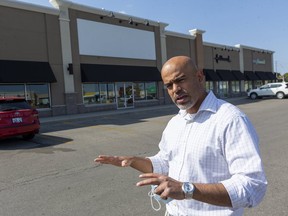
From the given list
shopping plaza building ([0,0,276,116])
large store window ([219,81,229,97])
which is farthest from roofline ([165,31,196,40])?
large store window ([219,81,229,97])

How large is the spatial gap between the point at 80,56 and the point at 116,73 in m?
3.24

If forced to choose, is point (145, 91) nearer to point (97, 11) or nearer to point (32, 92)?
point (97, 11)

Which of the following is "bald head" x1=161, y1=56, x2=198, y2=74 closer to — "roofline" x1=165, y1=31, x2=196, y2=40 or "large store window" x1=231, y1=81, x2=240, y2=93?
"roofline" x1=165, y1=31, x2=196, y2=40

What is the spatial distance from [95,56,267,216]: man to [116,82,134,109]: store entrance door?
22242 millimetres

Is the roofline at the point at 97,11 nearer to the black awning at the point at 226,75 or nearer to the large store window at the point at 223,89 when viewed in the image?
the black awning at the point at 226,75

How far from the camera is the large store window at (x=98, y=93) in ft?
72.1

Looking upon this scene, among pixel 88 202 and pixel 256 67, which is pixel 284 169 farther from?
pixel 256 67

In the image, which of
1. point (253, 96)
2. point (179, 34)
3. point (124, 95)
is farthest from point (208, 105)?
point (253, 96)

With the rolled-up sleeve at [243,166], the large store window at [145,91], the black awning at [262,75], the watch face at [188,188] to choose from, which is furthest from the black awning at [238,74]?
the watch face at [188,188]

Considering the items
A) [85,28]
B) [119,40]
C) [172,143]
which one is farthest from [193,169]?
[119,40]

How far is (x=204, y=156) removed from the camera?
5.68ft

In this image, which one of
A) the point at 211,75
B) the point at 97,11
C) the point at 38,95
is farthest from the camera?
the point at 211,75

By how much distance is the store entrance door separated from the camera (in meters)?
24.3

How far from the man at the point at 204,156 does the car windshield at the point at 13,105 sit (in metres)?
8.93
